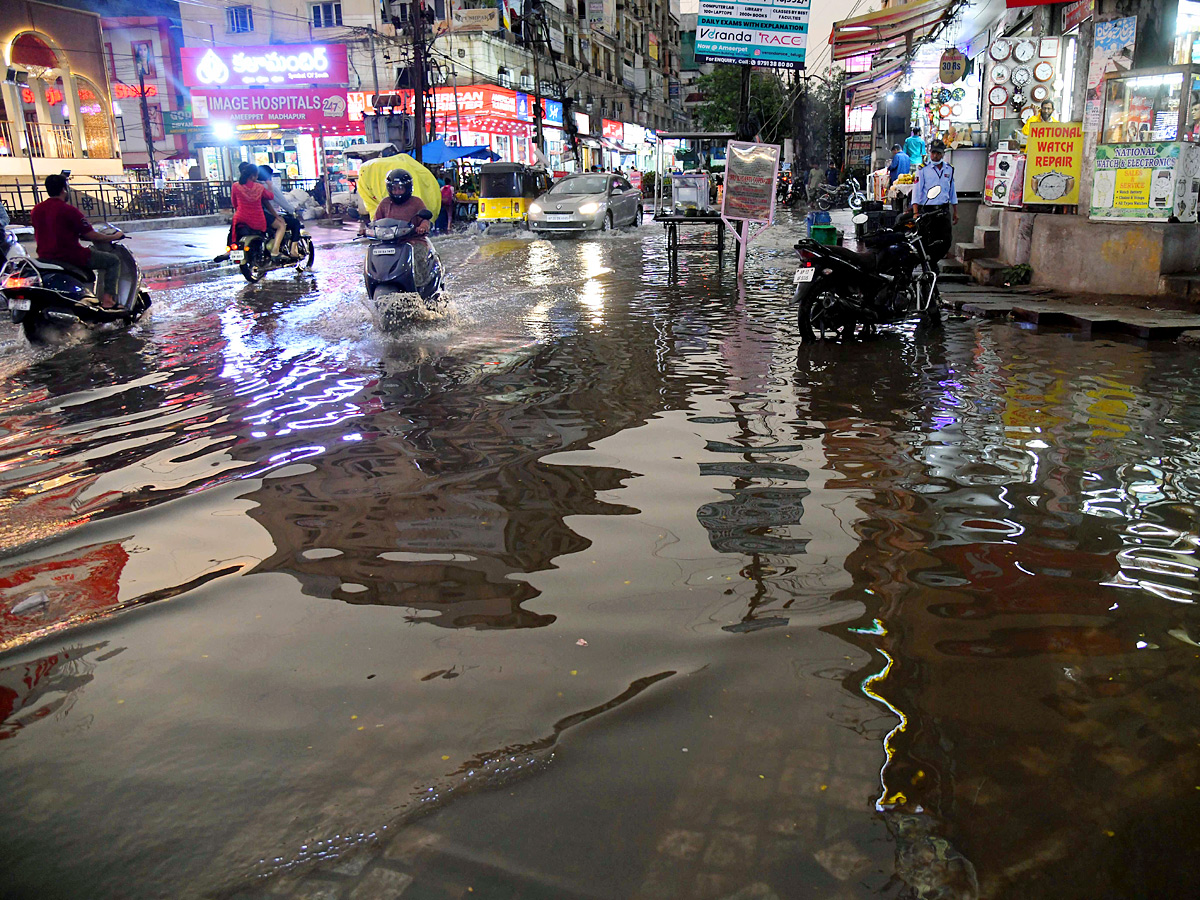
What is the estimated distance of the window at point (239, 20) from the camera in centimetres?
4691

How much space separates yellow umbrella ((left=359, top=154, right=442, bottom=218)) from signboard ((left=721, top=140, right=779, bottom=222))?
14.2 feet

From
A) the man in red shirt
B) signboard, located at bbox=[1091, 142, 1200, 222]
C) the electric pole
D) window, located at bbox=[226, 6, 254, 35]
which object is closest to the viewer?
the man in red shirt

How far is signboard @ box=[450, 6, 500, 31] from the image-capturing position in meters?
34.2

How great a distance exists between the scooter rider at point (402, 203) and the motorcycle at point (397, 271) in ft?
0.35

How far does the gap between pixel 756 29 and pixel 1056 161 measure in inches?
452

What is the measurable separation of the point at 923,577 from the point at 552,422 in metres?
2.85

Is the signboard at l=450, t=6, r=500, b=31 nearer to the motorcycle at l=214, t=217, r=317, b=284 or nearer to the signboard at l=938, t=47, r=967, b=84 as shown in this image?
the signboard at l=938, t=47, r=967, b=84

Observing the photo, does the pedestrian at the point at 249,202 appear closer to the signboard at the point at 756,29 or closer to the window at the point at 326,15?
the signboard at the point at 756,29

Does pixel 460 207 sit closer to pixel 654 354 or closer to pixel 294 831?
pixel 654 354

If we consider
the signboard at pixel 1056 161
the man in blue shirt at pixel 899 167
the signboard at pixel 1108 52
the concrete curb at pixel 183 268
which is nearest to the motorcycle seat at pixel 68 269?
the concrete curb at pixel 183 268

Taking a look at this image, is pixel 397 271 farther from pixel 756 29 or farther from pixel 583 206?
pixel 756 29

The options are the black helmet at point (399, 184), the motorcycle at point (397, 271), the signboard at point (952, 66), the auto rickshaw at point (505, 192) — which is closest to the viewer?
the motorcycle at point (397, 271)

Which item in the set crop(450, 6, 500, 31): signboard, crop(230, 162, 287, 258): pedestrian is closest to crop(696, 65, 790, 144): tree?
crop(450, 6, 500, 31): signboard

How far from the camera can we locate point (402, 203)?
1015 cm
